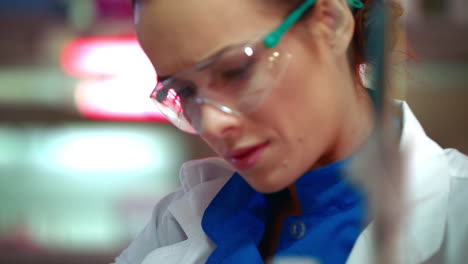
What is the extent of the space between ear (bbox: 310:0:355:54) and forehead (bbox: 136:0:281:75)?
0.07 m

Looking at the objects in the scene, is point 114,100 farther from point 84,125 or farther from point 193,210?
point 193,210

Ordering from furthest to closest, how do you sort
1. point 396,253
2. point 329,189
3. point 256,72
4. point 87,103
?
point 87,103 → point 329,189 → point 256,72 → point 396,253

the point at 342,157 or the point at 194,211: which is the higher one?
the point at 342,157

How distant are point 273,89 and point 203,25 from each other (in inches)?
5.1

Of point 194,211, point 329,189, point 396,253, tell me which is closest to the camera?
point 396,253

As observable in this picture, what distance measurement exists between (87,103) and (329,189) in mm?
2699

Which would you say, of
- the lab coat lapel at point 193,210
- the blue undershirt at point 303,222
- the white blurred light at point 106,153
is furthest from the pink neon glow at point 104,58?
the blue undershirt at point 303,222

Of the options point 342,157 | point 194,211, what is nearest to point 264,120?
point 342,157

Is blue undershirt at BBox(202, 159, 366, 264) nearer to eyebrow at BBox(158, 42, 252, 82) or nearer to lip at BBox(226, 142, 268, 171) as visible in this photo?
lip at BBox(226, 142, 268, 171)

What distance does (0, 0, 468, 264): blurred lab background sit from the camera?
3.35 m

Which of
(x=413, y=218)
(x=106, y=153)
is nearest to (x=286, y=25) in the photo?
(x=413, y=218)

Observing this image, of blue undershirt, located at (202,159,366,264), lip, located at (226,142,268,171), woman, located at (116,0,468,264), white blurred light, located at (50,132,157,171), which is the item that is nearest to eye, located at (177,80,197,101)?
woman, located at (116,0,468,264)

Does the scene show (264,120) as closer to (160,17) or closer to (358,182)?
(160,17)

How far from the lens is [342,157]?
37.4 inches
